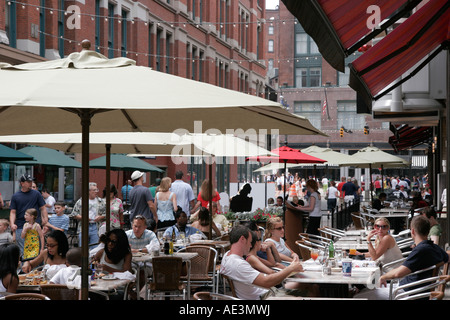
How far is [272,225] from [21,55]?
15.4 meters

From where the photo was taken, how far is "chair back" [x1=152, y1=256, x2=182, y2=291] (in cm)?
951

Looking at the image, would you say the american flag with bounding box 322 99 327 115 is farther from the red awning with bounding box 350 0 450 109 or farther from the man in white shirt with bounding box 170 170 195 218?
the red awning with bounding box 350 0 450 109

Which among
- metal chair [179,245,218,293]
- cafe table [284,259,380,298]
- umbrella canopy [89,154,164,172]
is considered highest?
umbrella canopy [89,154,164,172]

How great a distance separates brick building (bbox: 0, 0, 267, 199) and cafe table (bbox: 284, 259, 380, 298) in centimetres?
1589

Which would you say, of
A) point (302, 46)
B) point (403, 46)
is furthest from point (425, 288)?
point (302, 46)

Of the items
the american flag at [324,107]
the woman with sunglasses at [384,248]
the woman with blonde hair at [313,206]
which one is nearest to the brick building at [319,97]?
the american flag at [324,107]

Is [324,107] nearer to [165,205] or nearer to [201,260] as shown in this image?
[165,205]

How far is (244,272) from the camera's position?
739 centimetres

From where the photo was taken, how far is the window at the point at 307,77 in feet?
239

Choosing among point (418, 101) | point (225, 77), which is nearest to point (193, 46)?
point (225, 77)

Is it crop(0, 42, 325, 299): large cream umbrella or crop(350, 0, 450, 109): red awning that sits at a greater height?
crop(350, 0, 450, 109): red awning

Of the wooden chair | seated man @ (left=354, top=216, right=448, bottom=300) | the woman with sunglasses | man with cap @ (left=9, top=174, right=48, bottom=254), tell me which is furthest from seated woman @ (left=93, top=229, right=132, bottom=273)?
man with cap @ (left=9, top=174, right=48, bottom=254)

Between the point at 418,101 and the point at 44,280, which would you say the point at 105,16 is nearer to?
the point at 418,101

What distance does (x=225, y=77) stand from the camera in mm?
47156
